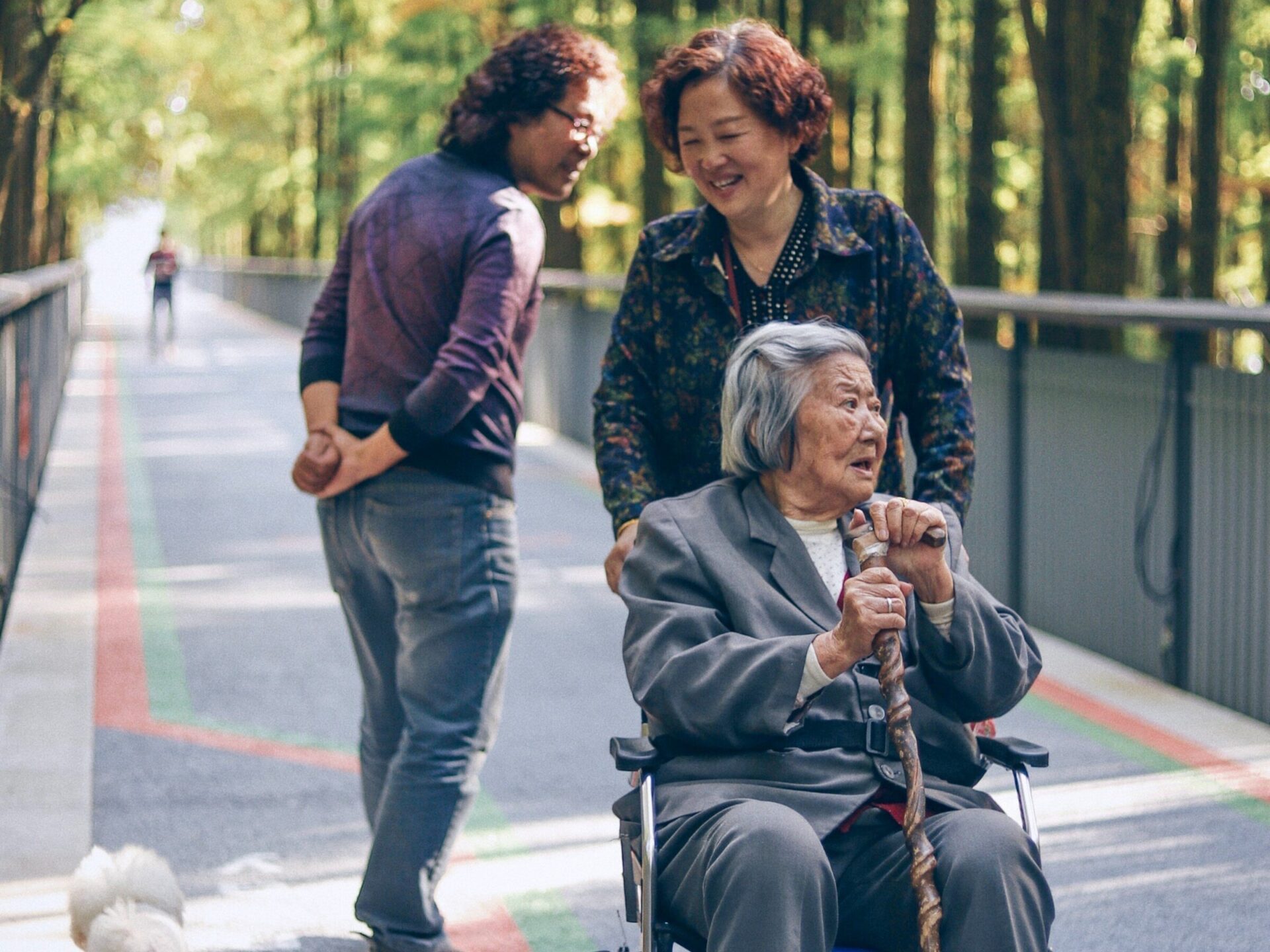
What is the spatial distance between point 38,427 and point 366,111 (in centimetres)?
1425

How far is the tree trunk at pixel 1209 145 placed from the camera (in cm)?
1711

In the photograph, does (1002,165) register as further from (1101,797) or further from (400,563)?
(400,563)

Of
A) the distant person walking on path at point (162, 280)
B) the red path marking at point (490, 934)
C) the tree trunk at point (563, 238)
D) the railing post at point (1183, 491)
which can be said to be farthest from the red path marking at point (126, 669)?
the distant person walking on path at point (162, 280)

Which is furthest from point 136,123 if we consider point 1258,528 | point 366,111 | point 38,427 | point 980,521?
point 1258,528

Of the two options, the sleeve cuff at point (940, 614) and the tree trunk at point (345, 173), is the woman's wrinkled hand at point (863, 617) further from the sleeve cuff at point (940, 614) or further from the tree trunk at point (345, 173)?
the tree trunk at point (345, 173)

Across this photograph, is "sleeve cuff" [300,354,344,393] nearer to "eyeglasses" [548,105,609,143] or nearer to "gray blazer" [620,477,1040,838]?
"eyeglasses" [548,105,609,143]

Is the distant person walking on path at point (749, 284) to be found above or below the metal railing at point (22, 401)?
above

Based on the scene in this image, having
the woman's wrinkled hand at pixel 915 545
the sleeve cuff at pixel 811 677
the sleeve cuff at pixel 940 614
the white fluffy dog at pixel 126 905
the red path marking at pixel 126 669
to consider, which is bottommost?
the red path marking at pixel 126 669

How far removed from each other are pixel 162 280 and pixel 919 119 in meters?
17.8

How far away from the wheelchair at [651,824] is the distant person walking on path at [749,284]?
531 mm

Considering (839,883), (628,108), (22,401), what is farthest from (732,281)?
(628,108)

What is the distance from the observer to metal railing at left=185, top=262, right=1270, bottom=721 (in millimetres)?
6605

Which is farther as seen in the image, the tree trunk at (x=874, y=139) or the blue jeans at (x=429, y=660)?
the tree trunk at (x=874, y=139)

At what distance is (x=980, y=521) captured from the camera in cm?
892
